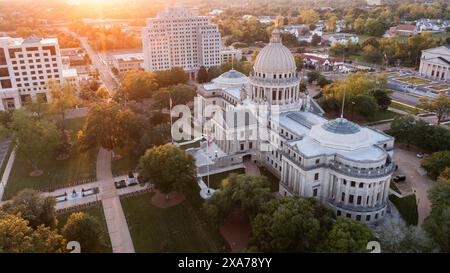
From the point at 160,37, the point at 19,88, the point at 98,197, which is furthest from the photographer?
the point at 160,37

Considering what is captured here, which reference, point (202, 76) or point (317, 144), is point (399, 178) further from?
point (202, 76)

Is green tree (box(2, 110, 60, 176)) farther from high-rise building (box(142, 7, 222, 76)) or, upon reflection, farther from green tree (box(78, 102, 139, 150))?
high-rise building (box(142, 7, 222, 76))

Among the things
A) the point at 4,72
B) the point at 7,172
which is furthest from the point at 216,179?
the point at 4,72

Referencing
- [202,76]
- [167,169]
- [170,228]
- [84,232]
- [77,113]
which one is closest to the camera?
[84,232]

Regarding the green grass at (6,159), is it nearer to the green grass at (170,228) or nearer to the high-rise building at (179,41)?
the green grass at (170,228)

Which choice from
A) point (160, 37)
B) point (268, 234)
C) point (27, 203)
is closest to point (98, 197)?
point (27, 203)

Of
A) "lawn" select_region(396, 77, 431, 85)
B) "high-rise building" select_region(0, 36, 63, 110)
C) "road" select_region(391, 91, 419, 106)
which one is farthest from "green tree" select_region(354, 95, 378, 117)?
"high-rise building" select_region(0, 36, 63, 110)

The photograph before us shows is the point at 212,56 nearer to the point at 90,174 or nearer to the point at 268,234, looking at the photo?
the point at 90,174
